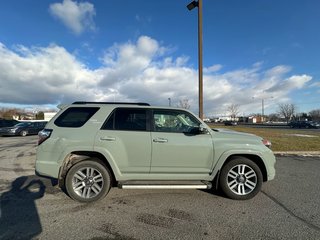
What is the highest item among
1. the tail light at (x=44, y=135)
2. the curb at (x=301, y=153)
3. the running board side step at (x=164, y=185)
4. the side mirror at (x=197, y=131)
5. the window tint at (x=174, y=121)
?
the window tint at (x=174, y=121)

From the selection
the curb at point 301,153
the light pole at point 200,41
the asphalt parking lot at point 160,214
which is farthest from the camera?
the light pole at point 200,41

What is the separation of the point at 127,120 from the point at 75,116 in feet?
3.38

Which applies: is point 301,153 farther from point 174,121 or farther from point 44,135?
point 44,135

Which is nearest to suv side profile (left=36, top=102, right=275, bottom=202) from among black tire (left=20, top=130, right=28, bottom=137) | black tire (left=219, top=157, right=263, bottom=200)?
black tire (left=219, top=157, right=263, bottom=200)

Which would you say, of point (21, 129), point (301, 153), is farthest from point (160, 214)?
point (21, 129)

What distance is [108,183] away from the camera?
14.6 ft

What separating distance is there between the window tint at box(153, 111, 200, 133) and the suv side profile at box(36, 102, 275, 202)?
0.07 feet

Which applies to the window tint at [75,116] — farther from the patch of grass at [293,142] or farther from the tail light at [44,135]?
the patch of grass at [293,142]

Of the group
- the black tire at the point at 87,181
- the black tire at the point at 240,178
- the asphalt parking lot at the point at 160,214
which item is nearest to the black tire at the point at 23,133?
the asphalt parking lot at the point at 160,214

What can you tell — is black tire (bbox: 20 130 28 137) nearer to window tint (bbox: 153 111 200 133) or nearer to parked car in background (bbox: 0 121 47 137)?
parked car in background (bbox: 0 121 47 137)

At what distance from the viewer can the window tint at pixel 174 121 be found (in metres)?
4.66

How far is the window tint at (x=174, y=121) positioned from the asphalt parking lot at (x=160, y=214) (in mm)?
1360

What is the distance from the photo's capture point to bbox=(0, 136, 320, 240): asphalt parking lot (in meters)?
3.30

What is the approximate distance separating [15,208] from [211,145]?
3.67 m
